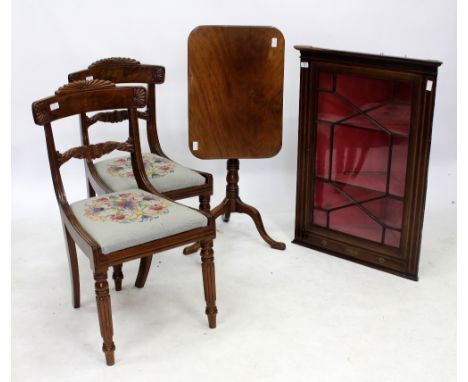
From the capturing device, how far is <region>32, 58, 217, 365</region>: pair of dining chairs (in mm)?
2881

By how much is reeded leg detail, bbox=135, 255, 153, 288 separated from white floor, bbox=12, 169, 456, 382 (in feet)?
0.13

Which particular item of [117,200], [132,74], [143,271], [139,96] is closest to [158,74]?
[132,74]

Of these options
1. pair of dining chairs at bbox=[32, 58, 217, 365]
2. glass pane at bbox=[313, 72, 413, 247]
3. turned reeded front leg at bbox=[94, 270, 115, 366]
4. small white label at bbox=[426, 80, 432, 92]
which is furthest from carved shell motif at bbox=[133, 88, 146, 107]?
small white label at bbox=[426, 80, 432, 92]

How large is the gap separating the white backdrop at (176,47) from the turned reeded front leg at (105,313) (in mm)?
1528

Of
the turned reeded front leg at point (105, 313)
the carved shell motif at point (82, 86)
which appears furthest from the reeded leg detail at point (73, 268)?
the carved shell motif at point (82, 86)

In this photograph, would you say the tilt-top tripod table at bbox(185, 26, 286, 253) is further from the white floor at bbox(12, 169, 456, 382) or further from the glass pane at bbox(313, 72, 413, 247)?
the white floor at bbox(12, 169, 456, 382)

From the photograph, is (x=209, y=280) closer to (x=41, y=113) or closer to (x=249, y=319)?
(x=249, y=319)

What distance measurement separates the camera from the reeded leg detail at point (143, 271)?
3.48 m

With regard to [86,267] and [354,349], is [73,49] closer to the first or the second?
[86,267]

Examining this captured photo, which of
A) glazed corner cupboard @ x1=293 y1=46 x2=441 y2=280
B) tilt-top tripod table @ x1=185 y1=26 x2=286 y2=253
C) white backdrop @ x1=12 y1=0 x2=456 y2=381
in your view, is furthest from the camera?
white backdrop @ x1=12 y1=0 x2=456 y2=381

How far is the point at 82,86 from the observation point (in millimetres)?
3100

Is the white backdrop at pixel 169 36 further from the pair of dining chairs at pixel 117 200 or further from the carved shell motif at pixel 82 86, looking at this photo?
the carved shell motif at pixel 82 86

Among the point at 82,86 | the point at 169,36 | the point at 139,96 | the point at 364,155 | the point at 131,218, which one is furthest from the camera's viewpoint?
the point at 169,36

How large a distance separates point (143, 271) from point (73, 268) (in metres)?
0.37
